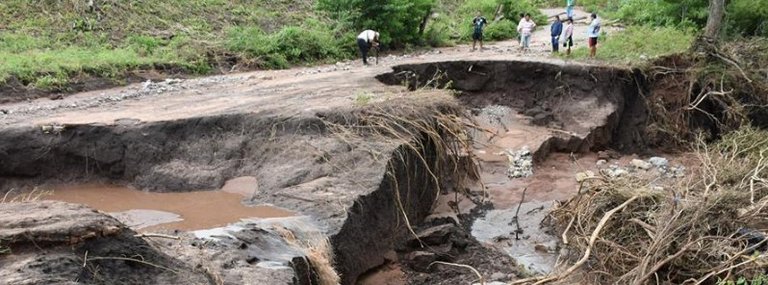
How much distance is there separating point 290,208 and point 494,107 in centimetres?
873

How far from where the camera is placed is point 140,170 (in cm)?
974

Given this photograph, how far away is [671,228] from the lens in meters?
7.54

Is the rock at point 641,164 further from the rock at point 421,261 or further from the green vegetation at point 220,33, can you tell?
the rock at point 421,261

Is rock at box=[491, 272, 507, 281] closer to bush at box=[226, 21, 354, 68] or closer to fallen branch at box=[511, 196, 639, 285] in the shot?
fallen branch at box=[511, 196, 639, 285]

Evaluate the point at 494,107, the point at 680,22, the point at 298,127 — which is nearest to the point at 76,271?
the point at 298,127

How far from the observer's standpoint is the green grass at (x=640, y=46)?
1542 cm

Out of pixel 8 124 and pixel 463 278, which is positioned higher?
pixel 8 124

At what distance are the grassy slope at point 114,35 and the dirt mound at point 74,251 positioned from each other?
10.4m

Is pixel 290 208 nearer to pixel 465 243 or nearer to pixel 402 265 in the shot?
pixel 402 265

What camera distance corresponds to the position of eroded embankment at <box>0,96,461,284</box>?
8.85m

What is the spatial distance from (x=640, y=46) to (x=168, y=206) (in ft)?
39.5

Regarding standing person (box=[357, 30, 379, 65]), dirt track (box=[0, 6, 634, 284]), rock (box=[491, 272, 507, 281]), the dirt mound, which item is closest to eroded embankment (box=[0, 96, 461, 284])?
dirt track (box=[0, 6, 634, 284])

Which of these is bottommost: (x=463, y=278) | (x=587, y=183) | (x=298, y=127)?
(x=463, y=278)

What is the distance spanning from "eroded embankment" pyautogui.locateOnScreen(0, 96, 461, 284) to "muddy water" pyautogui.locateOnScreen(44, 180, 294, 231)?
24 cm
